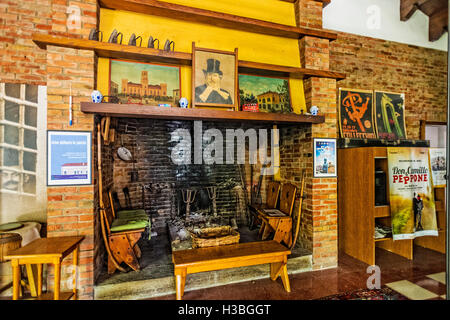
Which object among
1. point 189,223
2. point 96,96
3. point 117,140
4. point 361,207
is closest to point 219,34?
point 96,96

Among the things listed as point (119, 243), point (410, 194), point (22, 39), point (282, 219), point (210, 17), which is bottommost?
point (119, 243)

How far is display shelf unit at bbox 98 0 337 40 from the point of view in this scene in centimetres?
262

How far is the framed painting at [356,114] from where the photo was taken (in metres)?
4.29

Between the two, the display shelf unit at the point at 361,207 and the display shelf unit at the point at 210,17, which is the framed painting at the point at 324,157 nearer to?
the display shelf unit at the point at 361,207

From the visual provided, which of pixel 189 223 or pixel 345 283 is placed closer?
pixel 345 283

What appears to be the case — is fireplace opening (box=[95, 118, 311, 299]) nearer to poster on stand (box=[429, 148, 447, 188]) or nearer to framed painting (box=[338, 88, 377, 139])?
framed painting (box=[338, 88, 377, 139])

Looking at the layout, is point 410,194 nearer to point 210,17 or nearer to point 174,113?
point 174,113

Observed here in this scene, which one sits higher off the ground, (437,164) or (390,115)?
(390,115)

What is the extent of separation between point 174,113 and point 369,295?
3.07 m

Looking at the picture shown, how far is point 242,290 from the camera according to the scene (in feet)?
8.63

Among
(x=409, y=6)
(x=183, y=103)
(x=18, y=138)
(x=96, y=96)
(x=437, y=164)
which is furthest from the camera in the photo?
(x=409, y=6)

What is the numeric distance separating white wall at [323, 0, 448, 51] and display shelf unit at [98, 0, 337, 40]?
118 cm

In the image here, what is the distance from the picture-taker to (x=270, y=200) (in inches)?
158

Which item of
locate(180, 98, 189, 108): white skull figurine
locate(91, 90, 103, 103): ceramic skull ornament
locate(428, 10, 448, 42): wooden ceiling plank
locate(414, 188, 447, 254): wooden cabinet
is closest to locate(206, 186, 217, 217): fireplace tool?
locate(180, 98, 189, 108): white skull figurine
